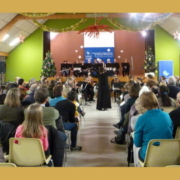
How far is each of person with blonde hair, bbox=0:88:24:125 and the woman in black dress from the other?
5087 millimetres

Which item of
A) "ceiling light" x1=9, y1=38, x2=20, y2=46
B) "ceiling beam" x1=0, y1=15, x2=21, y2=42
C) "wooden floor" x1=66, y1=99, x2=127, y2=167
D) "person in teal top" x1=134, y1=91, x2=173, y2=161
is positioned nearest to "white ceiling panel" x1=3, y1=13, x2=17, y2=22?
"ceiling beam" x1=0, y1=15, x2=21, y2=42

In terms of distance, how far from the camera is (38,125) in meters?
2.44

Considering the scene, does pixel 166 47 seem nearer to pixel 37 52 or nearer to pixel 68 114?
pixel 37 52

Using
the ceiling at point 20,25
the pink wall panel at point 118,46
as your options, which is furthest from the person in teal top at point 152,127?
the pink wall panel at point 118,46

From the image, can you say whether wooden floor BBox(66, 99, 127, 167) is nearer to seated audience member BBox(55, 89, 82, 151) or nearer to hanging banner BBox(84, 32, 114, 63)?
seated audience member BBox(55, 89, 82, 151)

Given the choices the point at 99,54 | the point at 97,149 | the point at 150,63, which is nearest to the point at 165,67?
the point at 150,63

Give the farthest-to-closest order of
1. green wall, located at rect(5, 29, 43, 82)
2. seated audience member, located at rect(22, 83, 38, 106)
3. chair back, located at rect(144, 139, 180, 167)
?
green wall, located at rect(5, 29, 43, 82), seated audience member, located at rect(22, 83, 38, 106), chair back, located at rect(144, 139, 180, 167)

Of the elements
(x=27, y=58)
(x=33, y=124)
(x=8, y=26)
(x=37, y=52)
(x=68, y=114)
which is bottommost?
(x=68, y=114)

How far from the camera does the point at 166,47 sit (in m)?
15.6

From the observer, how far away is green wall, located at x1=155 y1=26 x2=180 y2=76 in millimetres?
15578

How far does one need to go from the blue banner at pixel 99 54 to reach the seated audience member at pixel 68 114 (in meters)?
11.3

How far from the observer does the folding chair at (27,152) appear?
7.71 feet

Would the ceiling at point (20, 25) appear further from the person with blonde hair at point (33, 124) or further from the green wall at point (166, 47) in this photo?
the person with blonde hair at point (33, 124)

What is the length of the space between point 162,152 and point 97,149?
2.17 m
